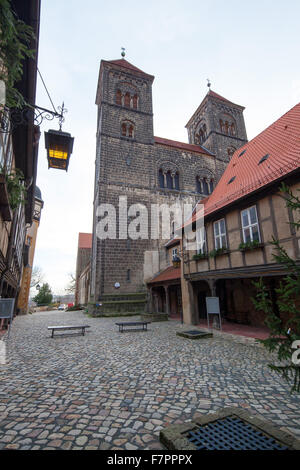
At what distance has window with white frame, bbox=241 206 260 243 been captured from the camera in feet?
27.7

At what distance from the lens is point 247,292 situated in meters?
11.9

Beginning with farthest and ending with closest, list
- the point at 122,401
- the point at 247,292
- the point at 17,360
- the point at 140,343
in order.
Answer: the point at 247,292, the point at 140,343, the point at 17,360, the point at 122,401

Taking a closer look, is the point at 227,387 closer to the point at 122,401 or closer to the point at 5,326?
the point at 122,401

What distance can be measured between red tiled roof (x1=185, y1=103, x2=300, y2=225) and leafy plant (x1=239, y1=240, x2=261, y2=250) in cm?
185

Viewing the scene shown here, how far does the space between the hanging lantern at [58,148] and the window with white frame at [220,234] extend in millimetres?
7425

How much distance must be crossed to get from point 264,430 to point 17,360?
20.2 ft

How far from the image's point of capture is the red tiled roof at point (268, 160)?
26.3ft

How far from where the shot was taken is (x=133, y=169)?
871 inches

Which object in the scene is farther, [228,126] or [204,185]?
[228,126]

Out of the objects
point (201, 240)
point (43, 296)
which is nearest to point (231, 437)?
point (201, 240)

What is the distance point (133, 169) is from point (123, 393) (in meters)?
20.4

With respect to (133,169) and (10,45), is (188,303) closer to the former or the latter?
(10,45)

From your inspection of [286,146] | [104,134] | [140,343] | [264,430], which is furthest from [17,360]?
[104,134]

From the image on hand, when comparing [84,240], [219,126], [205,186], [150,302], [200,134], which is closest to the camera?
[150,302]
